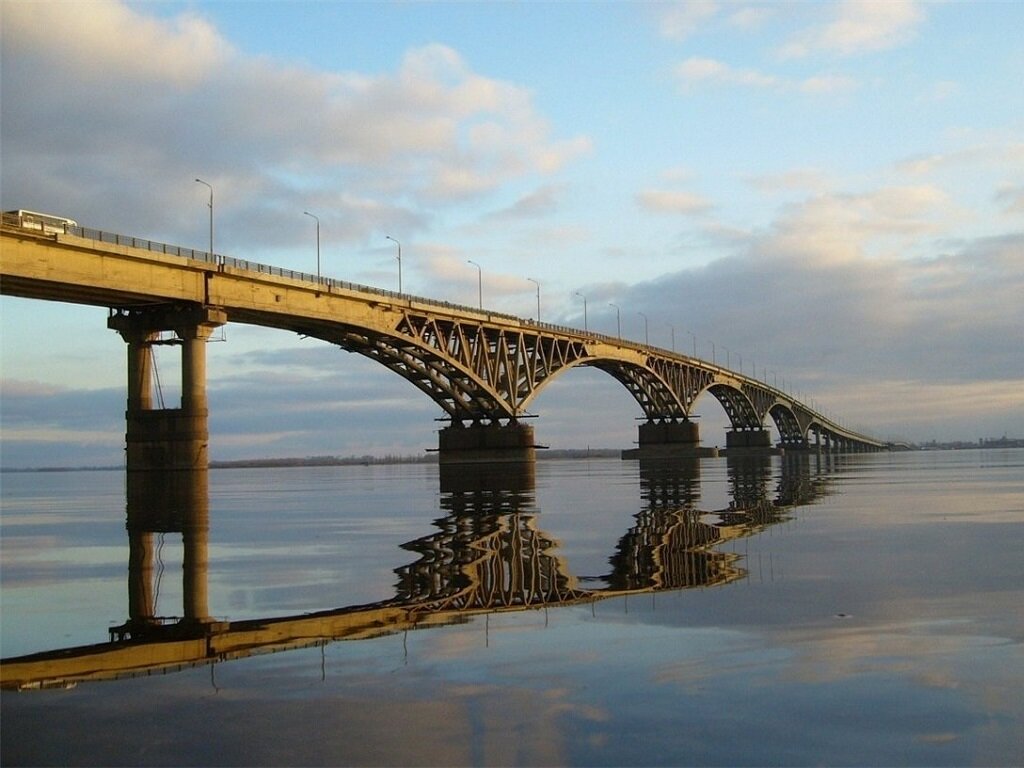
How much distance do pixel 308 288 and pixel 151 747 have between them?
5745 centimetres

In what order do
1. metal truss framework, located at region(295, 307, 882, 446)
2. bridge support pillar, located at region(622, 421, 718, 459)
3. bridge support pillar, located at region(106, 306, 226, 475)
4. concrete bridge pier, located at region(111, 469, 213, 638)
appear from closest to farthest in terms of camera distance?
concrete bridge pier, located at region(111, 469, 213, 638)
bridge support pillar, located at region(106, 306, 226, 475)
metal truss framework, located at region(295, 307, 882, 446)
bridge support pillar, located at region(622, 421, 718, 459)

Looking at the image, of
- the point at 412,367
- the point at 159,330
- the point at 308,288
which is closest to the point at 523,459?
the point at 412,367

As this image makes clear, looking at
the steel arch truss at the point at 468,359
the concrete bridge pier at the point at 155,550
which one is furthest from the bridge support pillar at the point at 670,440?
the concrete bridge pier at the point at 155,550

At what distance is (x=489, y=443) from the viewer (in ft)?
294

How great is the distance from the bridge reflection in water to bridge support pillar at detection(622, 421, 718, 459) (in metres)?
107

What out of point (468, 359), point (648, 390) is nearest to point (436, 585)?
point (468, 359)

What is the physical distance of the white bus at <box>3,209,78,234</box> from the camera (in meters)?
42.4

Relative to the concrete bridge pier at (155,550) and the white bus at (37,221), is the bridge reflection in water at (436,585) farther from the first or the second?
the white bus at (37,221)

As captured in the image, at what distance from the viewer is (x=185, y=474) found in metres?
50.9

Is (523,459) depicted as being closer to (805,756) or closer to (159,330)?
(159,330)

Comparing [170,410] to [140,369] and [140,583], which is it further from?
[140,583]

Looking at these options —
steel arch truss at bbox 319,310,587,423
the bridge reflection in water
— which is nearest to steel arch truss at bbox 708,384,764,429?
steel arch truss at bbox 319,310,587,423

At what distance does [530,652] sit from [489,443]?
8115 cm

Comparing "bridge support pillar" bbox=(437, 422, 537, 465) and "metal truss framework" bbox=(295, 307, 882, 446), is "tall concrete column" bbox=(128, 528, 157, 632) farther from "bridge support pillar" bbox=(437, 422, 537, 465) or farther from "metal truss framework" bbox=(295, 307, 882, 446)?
"bridge support pillar" bbox=(437, 422, 537, 465)
